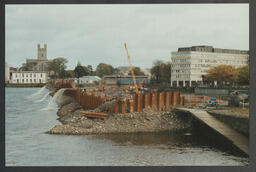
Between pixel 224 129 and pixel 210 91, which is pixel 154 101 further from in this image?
pixel 210 91

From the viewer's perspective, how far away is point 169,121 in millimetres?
14273

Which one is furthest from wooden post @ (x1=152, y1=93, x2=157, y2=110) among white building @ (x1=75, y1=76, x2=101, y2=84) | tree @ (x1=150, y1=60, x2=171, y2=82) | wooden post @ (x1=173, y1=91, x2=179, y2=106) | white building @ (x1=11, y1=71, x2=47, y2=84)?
tree @ (x1=150, y1=60, x2=171, y2=82)

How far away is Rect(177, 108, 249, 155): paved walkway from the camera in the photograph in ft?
34.8

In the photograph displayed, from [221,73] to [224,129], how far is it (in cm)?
944

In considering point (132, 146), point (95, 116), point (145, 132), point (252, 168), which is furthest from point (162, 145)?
point (95, 116)

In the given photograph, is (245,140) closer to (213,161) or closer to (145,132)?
(213,161)

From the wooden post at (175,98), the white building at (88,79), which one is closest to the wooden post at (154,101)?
the wooden post at (175,98)

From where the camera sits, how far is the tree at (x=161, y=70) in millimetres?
32562

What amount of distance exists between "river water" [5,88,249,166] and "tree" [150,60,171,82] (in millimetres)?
19159

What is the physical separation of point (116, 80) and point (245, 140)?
2668 centimetres

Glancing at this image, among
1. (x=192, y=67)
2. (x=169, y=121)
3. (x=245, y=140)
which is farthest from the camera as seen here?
(x=192, y=67)

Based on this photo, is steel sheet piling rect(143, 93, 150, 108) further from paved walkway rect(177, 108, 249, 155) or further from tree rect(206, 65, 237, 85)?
tree rect(206, 65, 237, 85)

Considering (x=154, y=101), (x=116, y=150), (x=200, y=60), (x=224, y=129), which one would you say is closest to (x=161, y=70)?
(x=200, y=60)

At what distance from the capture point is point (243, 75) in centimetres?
1888
